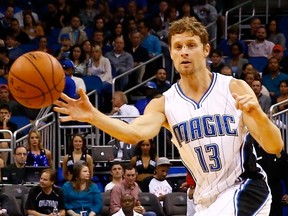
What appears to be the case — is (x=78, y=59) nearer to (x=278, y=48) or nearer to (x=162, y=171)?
(x=278, y=48)

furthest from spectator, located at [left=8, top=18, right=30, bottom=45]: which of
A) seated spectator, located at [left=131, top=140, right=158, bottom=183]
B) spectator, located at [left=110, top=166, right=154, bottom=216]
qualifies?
spectator, located at [left=110, top=166, right=154, bottom=216]

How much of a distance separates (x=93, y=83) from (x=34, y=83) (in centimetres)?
1024

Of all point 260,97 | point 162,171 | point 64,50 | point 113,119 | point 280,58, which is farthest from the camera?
point 64,50

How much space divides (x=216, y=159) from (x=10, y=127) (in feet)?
29.7

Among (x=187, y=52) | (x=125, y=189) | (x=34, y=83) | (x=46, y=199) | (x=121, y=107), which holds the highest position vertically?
(x=121, y=107)

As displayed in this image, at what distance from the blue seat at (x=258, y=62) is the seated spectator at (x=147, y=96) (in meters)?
2.33

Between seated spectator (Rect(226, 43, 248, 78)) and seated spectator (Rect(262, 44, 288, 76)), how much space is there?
51 centimetres

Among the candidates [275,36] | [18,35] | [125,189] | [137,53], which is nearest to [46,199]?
[125,189]

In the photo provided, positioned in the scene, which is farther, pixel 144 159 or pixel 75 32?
A: pixel 75 32

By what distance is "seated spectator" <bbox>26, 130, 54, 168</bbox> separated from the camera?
44.4 feet

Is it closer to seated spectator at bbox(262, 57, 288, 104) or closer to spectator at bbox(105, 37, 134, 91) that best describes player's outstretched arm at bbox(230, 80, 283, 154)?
seated spectator at bbox(262, 57, 288, 104)

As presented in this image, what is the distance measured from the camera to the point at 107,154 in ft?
45.5

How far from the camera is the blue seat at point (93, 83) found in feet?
53.8

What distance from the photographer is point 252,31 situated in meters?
18.8
